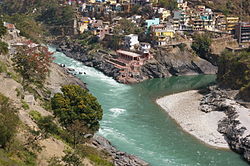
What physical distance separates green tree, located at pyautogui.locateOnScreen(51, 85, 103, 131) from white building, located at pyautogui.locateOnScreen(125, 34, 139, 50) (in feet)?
104

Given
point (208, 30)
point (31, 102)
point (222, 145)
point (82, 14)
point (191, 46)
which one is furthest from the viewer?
point (82, 14)

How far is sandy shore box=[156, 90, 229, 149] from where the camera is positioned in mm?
28656

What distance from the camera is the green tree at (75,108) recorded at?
23.1 m

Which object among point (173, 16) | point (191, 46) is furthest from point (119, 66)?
point (173, 16)

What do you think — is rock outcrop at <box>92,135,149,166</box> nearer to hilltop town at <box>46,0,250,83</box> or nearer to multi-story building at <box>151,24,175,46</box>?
hilltop town at <box>46,0,250,83</box>

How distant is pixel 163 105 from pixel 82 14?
4721 centimetres

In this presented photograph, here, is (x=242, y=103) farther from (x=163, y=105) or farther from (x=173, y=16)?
(x=173, y=16)

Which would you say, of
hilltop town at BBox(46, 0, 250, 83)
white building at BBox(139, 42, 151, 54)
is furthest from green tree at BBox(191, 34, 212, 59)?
white building at BBox(139, 42, 151, 54)

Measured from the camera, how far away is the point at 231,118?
31609 millimetres

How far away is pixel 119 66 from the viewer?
167 ft

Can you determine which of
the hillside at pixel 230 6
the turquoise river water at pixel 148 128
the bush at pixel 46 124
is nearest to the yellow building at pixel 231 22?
the hillside at pixel 230 6

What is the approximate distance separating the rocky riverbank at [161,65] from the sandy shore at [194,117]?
9666mm

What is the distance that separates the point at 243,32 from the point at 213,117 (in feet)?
110

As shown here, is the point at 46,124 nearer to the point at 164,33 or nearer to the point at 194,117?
the point at 194,117
